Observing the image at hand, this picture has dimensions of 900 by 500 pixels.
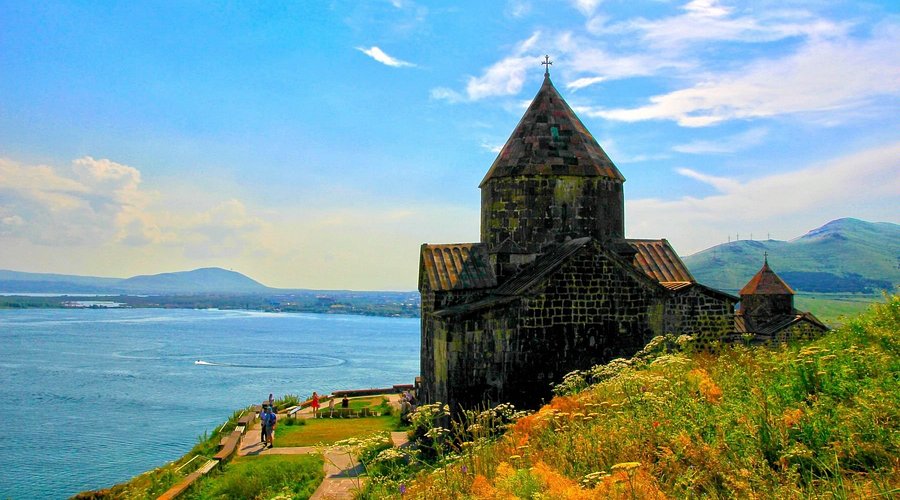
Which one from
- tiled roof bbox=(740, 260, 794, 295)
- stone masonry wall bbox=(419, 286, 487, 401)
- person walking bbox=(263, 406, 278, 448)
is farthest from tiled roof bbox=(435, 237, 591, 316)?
tiled roof bbox=(740, 260, 794, 295)

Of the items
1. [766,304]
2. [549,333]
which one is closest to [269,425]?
[549,333]

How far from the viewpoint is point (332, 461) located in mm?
13203

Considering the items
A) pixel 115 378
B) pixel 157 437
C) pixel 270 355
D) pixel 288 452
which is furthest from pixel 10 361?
pixel 288 452

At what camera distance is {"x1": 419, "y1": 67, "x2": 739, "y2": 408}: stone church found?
40.4 feet

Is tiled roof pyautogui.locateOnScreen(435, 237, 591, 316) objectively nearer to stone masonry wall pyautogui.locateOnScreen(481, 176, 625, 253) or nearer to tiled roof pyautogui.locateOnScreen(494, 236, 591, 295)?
tiled roof pyautogui.locateOnScreen(494, 236, 591, 295)

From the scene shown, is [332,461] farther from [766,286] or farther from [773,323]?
[766,286]

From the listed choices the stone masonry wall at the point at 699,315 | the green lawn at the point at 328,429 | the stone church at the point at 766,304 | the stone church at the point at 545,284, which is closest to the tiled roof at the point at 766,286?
the stone church at the point at 766,304

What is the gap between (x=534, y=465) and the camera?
18.3 ft

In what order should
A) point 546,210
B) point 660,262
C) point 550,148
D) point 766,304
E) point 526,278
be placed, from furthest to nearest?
point 766,304 < point 660,262 < point 550,148 < point 546,210 < point 526,278

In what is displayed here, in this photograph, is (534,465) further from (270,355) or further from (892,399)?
(270,355)

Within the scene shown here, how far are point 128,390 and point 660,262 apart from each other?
40317mm

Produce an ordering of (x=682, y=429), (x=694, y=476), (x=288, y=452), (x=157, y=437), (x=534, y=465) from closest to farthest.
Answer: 1. (x=694, y=476)
2. (x=682, y=429)
3. (x=534, y=465)
4. (x=288, y=452)
5. (x=157, y=437)

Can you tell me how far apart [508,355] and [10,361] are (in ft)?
220

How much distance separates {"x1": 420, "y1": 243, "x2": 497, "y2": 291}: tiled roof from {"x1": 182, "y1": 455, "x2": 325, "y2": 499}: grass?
460 centimetres
